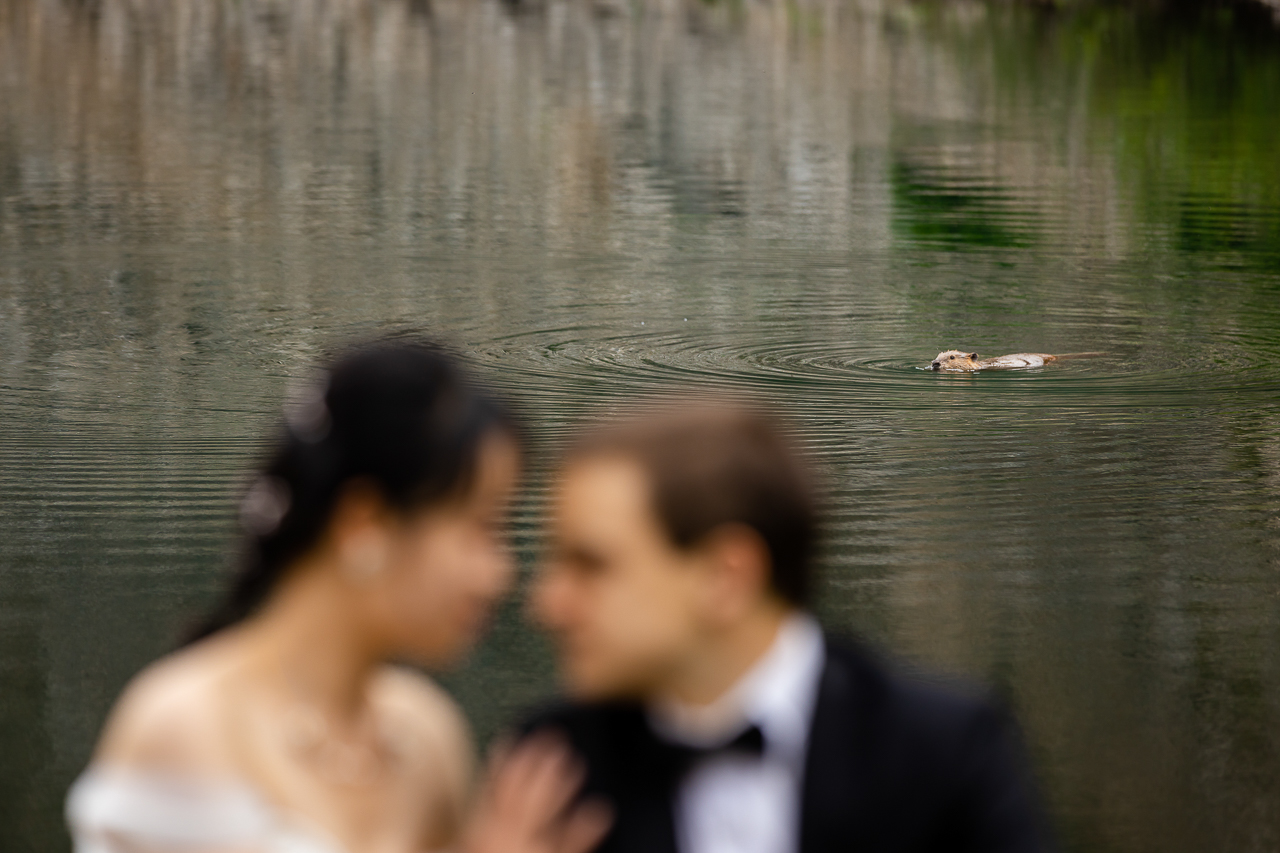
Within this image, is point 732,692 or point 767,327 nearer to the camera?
point 732,692

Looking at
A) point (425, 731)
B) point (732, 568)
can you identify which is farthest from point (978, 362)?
point (732, 568)

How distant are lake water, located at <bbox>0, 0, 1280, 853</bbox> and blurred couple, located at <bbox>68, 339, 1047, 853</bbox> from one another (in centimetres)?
258

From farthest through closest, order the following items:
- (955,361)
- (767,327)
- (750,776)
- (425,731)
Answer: (767,327) → (955,361) → (425,731) → (750,776)

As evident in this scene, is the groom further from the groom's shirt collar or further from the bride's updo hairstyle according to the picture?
the bride's updo hairstyle

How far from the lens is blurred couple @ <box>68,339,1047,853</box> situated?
247cm

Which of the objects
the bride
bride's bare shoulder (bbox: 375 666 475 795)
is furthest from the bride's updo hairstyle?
bride's bare shoulder (bbox: 375 666 475 795)

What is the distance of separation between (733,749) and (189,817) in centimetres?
68

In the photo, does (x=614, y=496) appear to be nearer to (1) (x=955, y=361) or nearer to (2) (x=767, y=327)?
(1) (x=955, y=361)

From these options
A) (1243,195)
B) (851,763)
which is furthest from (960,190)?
(851,763)

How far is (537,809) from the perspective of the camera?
8.19 ft

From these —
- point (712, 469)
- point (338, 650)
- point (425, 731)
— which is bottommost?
point (425, 731)

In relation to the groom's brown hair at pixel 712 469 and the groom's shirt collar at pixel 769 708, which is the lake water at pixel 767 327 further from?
the groom's brown hair at pixel 712 469

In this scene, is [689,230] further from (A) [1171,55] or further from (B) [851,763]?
(A) [1171,55]

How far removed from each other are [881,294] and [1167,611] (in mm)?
8832
